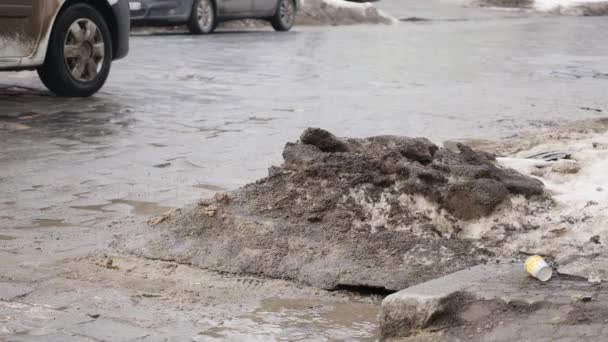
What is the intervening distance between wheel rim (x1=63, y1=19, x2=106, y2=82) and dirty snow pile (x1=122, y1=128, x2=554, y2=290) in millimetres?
4988

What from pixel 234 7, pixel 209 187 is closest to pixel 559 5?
pixel 234 7

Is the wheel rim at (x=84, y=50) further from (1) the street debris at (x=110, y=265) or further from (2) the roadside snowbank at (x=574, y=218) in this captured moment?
(1) the street debris at (x=110, y=265)

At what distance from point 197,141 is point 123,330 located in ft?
14.1

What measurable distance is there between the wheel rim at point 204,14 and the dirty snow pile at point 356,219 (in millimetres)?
14764

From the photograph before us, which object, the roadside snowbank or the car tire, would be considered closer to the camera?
the roadside snowbank

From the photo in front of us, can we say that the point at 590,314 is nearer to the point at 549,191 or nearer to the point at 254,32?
the point at 549,191

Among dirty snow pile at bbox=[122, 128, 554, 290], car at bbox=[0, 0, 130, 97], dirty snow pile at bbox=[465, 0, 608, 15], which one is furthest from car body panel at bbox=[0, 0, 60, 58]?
dirty snow pile at bbox=[465, 0, 608, 15]

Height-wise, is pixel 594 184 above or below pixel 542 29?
above

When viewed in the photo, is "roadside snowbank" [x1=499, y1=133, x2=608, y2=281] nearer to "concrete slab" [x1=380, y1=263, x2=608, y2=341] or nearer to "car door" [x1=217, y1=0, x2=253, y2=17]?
"concrete slab" [x1=380, y1=263, x2=608, y2=341]

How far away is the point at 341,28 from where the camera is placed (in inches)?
903

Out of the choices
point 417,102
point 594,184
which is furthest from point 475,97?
point 594,184

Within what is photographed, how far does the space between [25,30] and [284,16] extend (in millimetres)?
13268

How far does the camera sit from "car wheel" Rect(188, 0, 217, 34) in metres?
19.5

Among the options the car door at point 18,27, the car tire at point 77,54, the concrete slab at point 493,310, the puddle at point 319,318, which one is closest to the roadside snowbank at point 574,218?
the concrete slab at point 493,310
